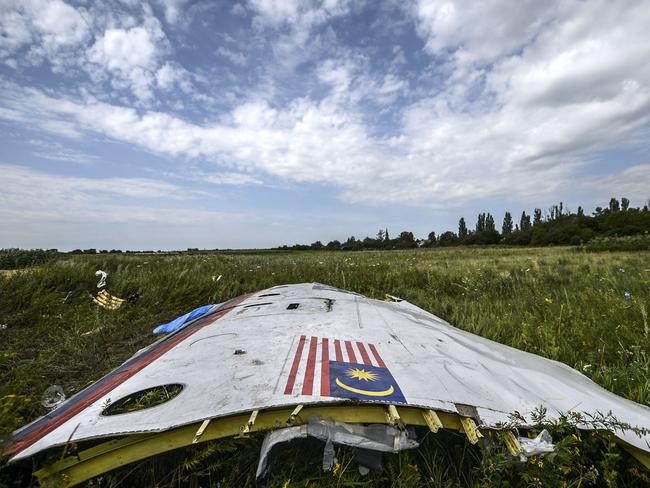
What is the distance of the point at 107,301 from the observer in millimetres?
5750

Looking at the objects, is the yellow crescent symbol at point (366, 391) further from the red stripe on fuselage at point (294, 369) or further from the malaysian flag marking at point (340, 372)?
the red stripe on fuselage at point (294, 369)

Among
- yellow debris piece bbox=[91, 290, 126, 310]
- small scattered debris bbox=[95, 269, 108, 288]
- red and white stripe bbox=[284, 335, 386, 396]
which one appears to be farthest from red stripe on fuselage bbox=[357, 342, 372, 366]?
small scattered debris bbox=[95, 269, 108, 288]

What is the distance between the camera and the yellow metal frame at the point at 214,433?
136 centimetres

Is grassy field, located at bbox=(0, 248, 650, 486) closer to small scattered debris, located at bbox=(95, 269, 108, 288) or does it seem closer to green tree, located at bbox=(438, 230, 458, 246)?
small scattered debris, located at bbox=(95, 269, 108, 288)

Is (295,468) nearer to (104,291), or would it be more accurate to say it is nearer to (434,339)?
(434,339)

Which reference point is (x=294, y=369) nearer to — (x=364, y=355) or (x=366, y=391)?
(x=366, y=391)

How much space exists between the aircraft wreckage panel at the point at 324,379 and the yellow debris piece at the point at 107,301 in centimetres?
362

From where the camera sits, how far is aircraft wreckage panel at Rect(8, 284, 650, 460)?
1.50 meters

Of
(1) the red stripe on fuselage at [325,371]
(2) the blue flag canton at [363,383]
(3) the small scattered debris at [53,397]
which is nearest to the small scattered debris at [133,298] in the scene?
(3) the small scattered debris at [53,397]

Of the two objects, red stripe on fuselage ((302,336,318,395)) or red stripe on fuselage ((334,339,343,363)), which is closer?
red stripe on fuselage ((302,336,318,395))

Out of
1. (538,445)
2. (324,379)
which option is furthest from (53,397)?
(538,445)

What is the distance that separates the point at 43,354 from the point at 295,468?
3537 millimetres

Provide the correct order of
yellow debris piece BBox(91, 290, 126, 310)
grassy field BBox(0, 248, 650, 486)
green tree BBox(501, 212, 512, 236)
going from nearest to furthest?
grassy field BBox(0, 248, 650, 486), yellow debris piece BBox(91, 290, 126, 310), green tree BBox(501, 212, 512, 236)

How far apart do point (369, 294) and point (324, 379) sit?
5.69 meters
